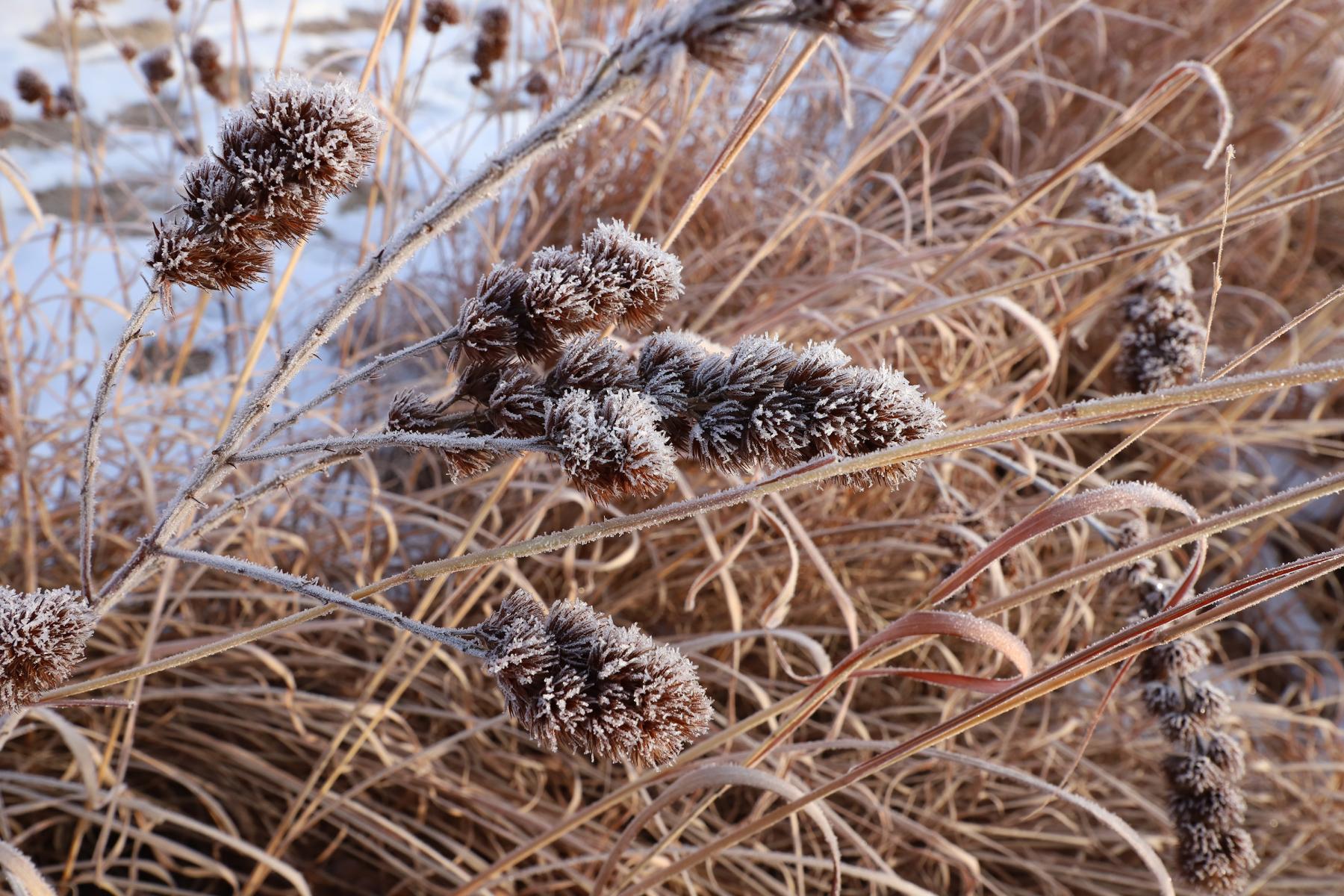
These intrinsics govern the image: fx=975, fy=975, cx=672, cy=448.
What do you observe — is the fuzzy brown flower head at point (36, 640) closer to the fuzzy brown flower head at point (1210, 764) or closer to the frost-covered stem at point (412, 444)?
the frost-covered stem at point (412, 444)

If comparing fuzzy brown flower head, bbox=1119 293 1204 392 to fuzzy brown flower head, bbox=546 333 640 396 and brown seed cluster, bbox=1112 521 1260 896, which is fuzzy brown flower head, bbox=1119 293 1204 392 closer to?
brown seed cluster, bbox=1112 521 1260 896

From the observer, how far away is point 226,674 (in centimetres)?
146

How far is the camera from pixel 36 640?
499mm

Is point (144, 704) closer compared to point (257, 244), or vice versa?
point (257, 244)

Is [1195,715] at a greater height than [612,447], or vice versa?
[1195,715]

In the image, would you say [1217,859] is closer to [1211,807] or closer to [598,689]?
[1211,807]

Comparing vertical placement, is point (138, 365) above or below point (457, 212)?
above

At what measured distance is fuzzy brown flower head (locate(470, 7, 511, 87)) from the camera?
160cm

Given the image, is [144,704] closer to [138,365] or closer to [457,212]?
[138,365]

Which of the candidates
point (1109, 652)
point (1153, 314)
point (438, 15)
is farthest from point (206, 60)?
point (1109, 652)

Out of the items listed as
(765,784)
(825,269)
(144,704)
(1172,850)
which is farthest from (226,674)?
(1172,850)

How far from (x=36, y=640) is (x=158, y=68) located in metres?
1.50

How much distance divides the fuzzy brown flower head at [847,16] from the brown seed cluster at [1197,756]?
76 centimetres

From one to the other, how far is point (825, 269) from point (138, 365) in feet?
4.70
